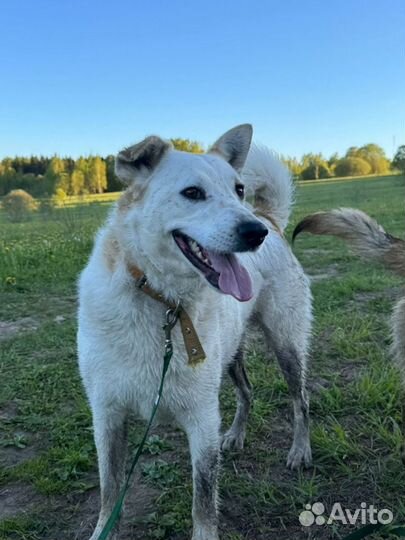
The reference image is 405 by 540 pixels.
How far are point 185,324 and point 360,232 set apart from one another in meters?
1.21

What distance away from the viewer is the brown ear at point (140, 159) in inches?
82.4

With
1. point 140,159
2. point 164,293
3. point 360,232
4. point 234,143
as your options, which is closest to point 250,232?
point 164,293

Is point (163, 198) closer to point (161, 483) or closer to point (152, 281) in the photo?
point (152, 281)

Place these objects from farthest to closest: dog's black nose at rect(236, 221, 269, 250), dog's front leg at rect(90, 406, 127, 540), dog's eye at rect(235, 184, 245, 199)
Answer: dog's eye at rect(235, 184, 245, 199)
dog's front leg at rect(90, 406, 127, 540)
dog's black nose at rect(236, 221, 269, 250)

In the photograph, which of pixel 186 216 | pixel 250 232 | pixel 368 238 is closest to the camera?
pixel 250 232

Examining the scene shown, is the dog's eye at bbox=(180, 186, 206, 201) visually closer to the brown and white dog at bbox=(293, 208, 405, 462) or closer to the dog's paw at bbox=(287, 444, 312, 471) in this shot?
the brown and white dog at bbox=(293, 208, 405, 462)

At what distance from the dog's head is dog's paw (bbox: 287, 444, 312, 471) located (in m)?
1.26

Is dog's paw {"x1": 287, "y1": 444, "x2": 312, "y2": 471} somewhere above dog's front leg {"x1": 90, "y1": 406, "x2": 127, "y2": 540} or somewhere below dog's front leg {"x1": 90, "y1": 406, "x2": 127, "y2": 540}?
below

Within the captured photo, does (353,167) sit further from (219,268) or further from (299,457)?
(219,268)

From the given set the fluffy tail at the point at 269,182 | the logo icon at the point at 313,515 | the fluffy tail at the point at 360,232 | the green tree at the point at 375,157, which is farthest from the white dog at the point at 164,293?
the green tree at the point at 375,157

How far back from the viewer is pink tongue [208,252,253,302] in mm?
1848

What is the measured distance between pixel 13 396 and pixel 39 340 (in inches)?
43.9

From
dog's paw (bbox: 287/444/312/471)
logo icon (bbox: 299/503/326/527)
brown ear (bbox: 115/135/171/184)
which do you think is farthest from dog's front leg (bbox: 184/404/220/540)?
brown ear (bbox: 115/135/171/184)

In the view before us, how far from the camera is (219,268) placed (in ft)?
6.14
